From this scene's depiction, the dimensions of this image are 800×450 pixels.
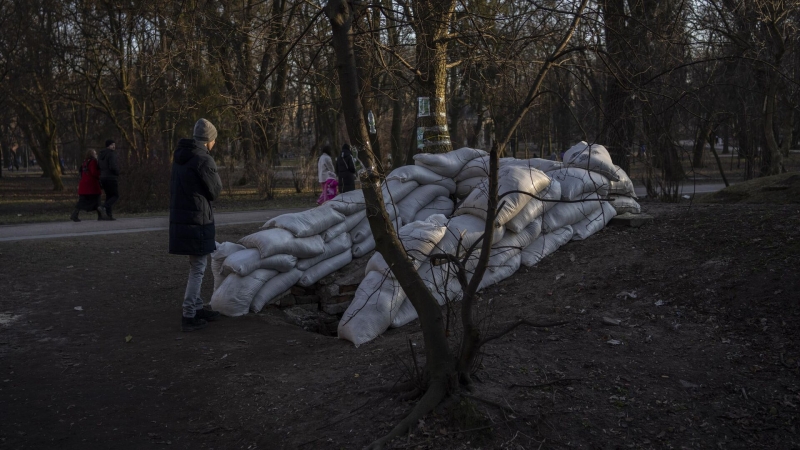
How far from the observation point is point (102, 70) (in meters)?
20.7

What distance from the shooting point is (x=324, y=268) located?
22.6 feet

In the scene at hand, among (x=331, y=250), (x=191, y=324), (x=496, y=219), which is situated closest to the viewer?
(x=191, y=324)

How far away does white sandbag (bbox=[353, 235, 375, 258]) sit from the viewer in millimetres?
7305

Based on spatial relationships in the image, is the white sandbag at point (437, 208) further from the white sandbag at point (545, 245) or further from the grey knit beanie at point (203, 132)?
the grey knit beanie at point (203, 132)

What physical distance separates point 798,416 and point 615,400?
88 centimetres

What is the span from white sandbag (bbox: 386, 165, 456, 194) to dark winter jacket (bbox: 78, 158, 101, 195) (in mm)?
7631

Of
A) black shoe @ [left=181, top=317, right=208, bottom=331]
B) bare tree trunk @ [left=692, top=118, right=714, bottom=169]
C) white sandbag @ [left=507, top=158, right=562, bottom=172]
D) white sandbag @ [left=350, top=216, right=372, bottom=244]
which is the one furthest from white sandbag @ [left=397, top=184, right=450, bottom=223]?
bare tree trunk @ [left=692, top=118, right=714, bottom=169]

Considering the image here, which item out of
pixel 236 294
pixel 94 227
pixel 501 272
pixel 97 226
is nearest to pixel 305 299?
pixel 236 294

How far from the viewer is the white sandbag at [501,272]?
610 centimetres

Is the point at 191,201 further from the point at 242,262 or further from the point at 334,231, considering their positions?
the point at 334,231

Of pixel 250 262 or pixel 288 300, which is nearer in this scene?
pixel 250 262

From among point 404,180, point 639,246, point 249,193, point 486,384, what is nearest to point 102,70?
point 249,193

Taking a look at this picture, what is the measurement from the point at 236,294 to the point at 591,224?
140 inches

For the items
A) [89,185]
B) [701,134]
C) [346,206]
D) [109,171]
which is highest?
[701,134]
